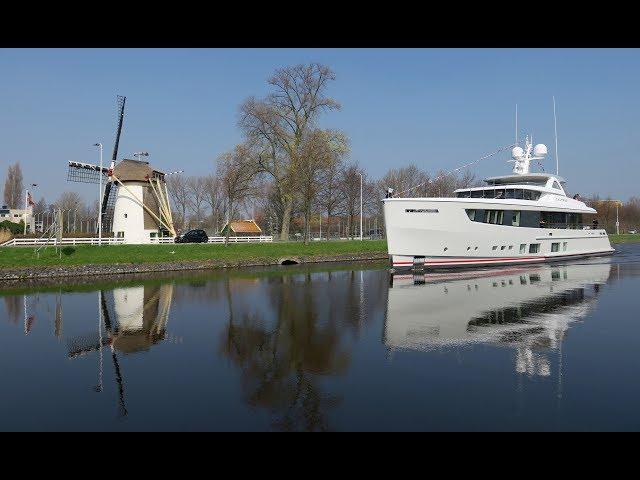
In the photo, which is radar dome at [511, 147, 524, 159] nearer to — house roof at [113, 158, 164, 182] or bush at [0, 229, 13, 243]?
house roof at [113, 158, 164, 182]

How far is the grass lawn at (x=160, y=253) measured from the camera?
31281mm

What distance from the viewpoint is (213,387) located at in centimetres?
862

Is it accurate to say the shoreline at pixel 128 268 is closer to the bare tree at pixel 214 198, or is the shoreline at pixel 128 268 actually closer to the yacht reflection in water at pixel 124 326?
the yacht reflection in water at pixel 124 326

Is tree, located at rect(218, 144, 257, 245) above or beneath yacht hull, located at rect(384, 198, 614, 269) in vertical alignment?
above

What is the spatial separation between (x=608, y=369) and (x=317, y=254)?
1376 inches

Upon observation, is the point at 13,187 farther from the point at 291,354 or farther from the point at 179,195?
the point at 291,354

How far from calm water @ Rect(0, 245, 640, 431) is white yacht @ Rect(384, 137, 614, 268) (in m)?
9.60

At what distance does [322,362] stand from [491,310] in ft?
28.4

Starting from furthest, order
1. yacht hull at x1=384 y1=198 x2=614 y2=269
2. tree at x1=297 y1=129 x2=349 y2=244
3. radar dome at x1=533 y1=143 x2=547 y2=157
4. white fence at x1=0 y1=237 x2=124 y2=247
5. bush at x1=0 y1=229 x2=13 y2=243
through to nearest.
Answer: tree at x1=297 y1=129 x2=349 y2=244
radar dome at x1=533 y1=143 x2=547 y2=157
bush at x1=0 y1=229 x2=13 y2=243
white fence at x1=0 y1=237 x2=124 y2=247
yacht hull at x1=384 y1=198 x2=614 y2=269

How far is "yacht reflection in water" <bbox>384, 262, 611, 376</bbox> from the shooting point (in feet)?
39.0

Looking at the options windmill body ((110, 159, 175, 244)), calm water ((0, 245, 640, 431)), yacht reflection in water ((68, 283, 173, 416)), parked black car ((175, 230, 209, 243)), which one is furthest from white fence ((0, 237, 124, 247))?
yacht reflection in water ((68, 283, 173, 416))


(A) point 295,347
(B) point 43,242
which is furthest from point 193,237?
(A) point 295,347
